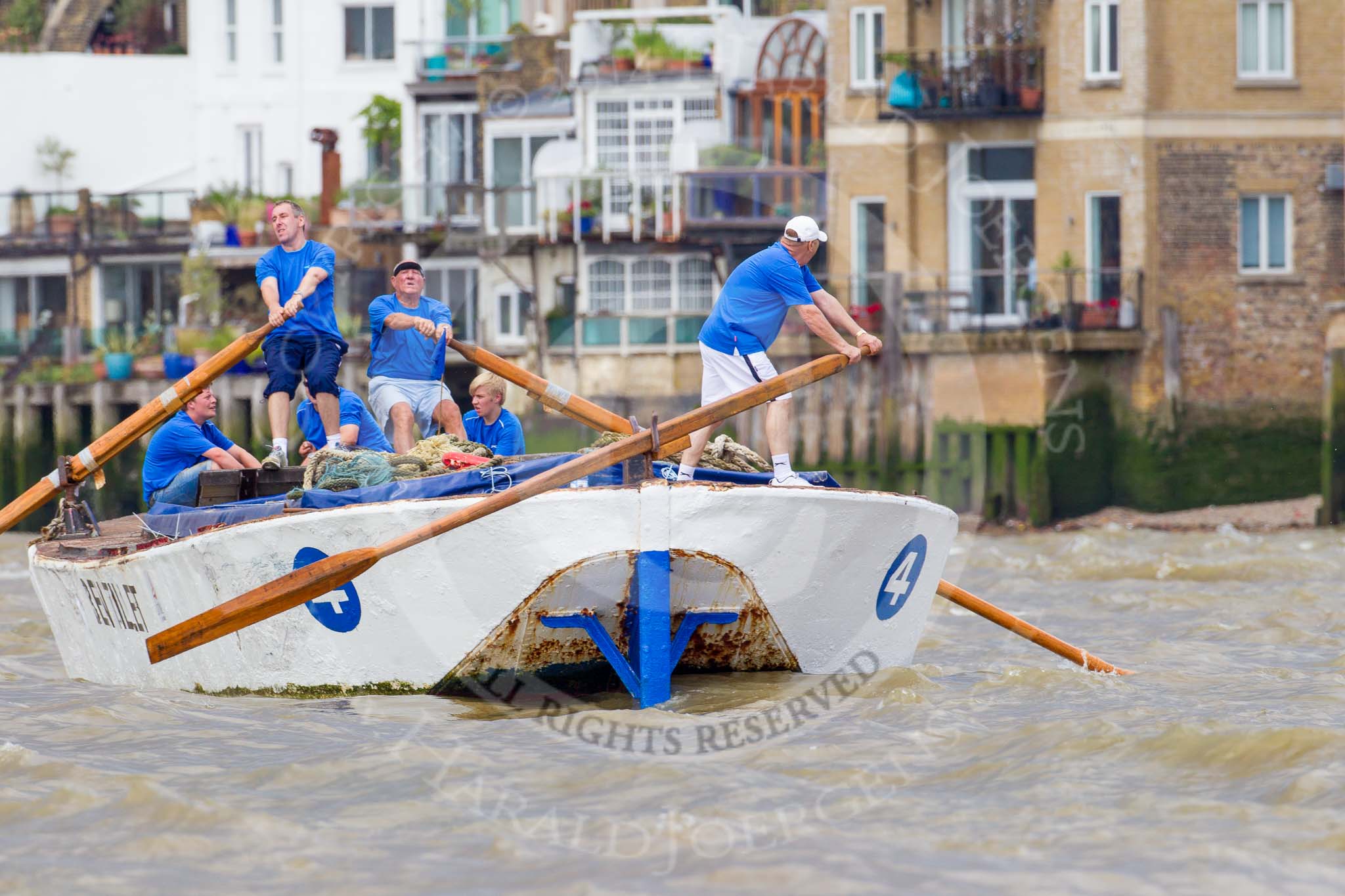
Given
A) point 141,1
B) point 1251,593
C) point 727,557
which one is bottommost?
point 1251,593

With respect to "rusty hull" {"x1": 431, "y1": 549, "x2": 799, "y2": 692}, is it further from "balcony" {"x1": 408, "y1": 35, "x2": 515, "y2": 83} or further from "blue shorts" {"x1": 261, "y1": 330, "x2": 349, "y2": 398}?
"balcony" {"x1": 408, "y1": 35, "x2": 515, "y2": 83}

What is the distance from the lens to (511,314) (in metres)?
35.3

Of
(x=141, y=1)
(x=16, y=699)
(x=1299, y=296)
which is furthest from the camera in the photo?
(x=141, y=1)

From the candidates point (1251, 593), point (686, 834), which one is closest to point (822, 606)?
point (686, 834)

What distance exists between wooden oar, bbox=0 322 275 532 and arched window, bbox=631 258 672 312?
2289cm

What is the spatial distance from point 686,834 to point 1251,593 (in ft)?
34.1

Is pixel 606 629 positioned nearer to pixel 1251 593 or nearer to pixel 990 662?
pixel 990 662

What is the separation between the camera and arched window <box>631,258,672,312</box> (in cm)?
3397

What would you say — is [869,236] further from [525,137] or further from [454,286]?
[454,286]

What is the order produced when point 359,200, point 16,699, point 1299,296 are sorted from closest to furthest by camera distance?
point 16,699 → point 1299,296 → point 359,200

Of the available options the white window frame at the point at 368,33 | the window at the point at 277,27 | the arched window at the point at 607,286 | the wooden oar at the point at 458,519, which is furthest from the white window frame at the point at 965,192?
the wooden oar at the point at 458,519

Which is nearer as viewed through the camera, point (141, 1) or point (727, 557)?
point (727, 557)

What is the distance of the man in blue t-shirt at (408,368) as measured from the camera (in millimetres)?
10977

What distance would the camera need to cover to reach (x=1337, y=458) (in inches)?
1012
